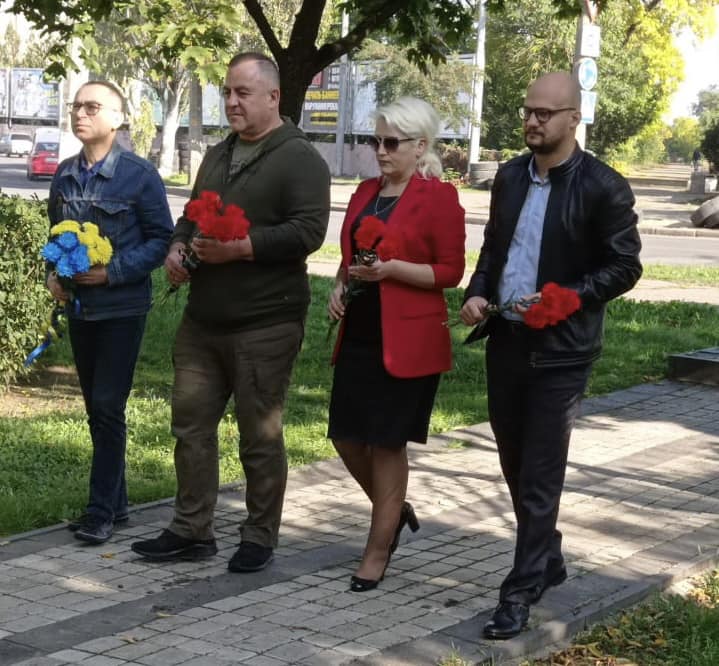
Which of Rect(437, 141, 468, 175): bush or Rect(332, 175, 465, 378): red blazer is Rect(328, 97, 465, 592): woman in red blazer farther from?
Rect(437, 141, 468, 175): bush

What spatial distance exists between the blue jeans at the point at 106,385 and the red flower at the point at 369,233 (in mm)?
1301

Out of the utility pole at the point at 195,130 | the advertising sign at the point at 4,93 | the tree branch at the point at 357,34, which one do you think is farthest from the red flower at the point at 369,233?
the advertising sign at the point at 4,93

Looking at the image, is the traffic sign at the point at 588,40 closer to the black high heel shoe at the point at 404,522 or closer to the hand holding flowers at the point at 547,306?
the black high heel shoe at the point at 404,522

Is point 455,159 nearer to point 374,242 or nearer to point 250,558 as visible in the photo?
point 250,558

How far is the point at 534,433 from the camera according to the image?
4840mm

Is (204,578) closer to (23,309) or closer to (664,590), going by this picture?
(664,590)

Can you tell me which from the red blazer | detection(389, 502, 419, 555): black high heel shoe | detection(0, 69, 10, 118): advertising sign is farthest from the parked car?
the red blazer

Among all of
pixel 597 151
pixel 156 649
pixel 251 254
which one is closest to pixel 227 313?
pixel 251 254

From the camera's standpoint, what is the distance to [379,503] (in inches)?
207

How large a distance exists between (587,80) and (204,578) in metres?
16.3

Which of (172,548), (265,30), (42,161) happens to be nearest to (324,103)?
(42,161)

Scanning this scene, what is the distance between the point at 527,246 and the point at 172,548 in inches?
76.4

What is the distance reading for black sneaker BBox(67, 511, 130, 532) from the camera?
5831mm

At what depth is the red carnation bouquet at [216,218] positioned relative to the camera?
500 cm
